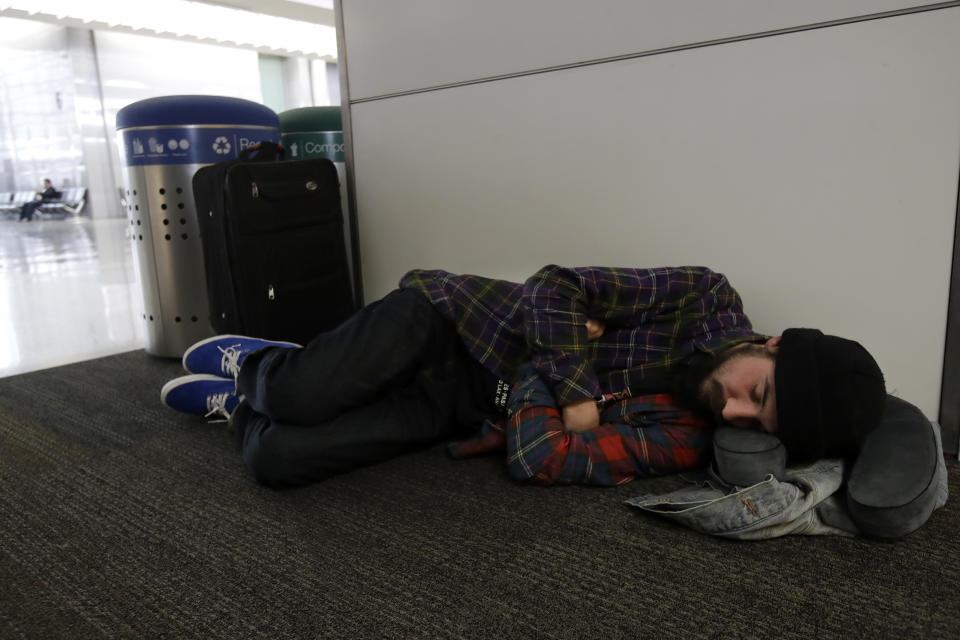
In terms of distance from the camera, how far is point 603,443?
134cm

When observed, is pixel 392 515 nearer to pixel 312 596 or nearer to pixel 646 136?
pixel 312 596

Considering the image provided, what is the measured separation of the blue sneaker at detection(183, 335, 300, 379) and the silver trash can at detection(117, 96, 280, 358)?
0.59m

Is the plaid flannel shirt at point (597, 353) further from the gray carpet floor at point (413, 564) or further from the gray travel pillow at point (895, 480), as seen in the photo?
the gray travel pillow at point (895, 480)

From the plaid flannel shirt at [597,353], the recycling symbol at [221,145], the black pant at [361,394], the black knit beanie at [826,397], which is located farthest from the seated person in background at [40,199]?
the black knit beanie at [826,397]

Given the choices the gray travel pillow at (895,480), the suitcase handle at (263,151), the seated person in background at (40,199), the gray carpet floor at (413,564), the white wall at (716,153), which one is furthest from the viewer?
the seated person in background at (40,199)

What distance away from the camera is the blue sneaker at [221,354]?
1.73 metres

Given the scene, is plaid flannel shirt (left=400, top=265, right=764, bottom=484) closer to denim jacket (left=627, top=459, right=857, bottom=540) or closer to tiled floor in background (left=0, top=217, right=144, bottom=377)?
denim jacket (left=627, top=459, right=857, bottom=540)

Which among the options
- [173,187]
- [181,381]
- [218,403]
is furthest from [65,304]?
[218,403]

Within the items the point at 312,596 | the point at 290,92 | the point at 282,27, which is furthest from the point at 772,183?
the point at 290,92

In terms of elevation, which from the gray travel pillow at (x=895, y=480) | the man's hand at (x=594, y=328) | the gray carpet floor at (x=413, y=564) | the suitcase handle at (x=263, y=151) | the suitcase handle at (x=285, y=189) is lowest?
the gray carpet floor at (x=413, y=564)

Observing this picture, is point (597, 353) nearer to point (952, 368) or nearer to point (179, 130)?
point (952, 368)

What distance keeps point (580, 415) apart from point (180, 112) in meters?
1.68

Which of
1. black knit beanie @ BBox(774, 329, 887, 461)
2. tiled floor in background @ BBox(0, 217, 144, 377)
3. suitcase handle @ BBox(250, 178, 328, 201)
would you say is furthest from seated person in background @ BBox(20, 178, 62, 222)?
black knit beanie @ BBox(774, 329, 887, 461)

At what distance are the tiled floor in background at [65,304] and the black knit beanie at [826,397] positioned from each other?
219 centimetres
